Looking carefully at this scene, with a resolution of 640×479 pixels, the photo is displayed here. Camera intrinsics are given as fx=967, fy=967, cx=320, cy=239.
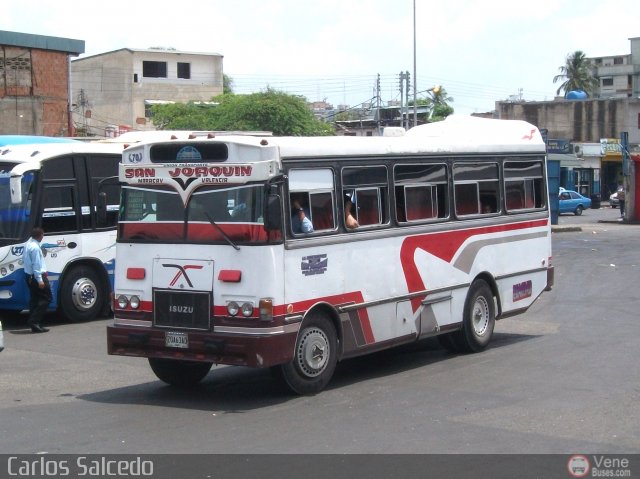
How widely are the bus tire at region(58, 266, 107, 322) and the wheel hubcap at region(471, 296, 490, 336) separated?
7.34m

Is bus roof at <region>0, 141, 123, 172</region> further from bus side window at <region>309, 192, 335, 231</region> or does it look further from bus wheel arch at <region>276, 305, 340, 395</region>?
bus wheel arch at <region>276, 305, 340, 395</region>

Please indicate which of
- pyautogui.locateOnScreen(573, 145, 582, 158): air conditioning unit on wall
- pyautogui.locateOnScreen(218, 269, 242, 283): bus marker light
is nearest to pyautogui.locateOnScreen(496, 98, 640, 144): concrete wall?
pyautogui.locateOnScreen(573, 145, 582, 158): air conditioning unit on wall

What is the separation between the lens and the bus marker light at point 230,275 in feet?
32.7

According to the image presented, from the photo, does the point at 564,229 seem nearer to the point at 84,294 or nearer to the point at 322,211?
the point at 84,294

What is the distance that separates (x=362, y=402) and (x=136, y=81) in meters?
63.1

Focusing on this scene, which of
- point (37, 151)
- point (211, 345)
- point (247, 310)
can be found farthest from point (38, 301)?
point (247, 310)

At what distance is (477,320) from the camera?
1352 centimetres

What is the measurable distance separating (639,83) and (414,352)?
276 feet

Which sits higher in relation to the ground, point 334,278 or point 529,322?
point 334,278

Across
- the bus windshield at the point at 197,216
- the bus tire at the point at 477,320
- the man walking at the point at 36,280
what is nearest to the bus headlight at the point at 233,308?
the bus windshield at the point at 197,216
